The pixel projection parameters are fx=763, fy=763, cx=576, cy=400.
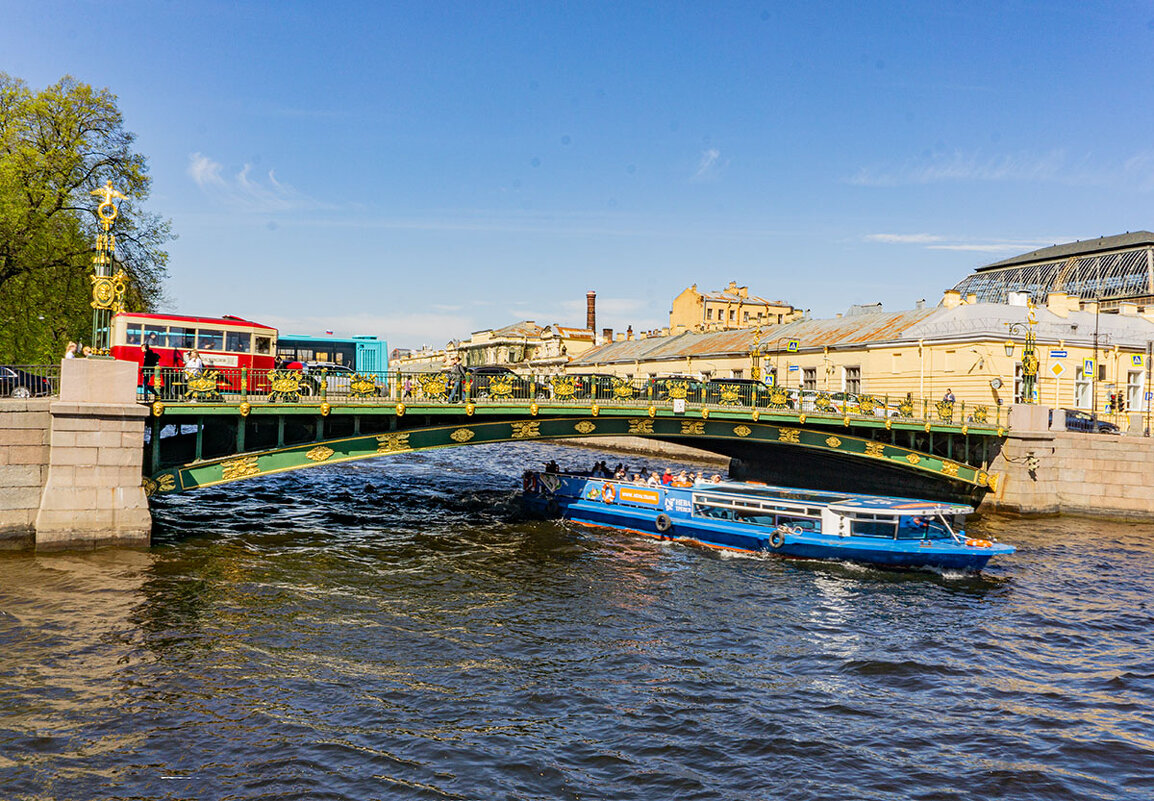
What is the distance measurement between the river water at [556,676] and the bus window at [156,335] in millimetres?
7194

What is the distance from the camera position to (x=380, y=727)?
12695 millimetres

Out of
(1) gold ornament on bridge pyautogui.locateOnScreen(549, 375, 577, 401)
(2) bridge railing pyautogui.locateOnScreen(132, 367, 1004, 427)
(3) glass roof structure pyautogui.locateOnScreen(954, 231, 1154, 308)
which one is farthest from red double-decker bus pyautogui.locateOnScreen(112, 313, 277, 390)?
(3) glass roof structure pyautogui.locateOnScreen(954, 231, 1154, 308)

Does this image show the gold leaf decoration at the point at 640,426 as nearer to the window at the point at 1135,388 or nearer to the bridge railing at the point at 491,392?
the bridge railing at the point at 491,392

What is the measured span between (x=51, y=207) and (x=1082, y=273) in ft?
278

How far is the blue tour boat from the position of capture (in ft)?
82.5

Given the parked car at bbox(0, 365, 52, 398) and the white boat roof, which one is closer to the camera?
the parked car at bbox(0, 365, 52, 398)

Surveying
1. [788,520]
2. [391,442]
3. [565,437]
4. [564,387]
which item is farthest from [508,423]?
[788,520]

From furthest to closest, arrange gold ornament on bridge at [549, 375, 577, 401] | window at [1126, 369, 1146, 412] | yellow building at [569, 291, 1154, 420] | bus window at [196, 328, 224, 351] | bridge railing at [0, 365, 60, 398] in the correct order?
window at [1126, 369, 1146, 412], yellow building at [569, 291, 1154, 420], bus window at [196, 328, 224, 351], gold ornament on bridge at [549, 375, 577, 401], bridge railing at [0, 365, 60, 398]

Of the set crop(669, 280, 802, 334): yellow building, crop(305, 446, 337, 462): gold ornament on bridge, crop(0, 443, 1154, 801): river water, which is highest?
crop(669, 280, 802, 334): yellow building

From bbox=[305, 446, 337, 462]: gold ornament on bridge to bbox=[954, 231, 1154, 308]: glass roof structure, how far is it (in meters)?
66.5

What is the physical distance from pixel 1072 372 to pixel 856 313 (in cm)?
1989

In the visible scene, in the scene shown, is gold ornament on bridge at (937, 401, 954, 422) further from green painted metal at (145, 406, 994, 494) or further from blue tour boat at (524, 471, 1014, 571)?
blue tour boat at (524, 471, 1014, 571)

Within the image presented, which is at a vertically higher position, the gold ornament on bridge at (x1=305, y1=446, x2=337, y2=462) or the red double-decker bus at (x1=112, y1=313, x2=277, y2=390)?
the red double-decker bus at (x1=112, y1=313, x2=277, y2=390)

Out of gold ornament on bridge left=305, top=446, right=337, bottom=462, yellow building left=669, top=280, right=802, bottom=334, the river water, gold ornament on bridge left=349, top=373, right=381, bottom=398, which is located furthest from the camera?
yellow building left=669, top=280, right=802, bottom=334
